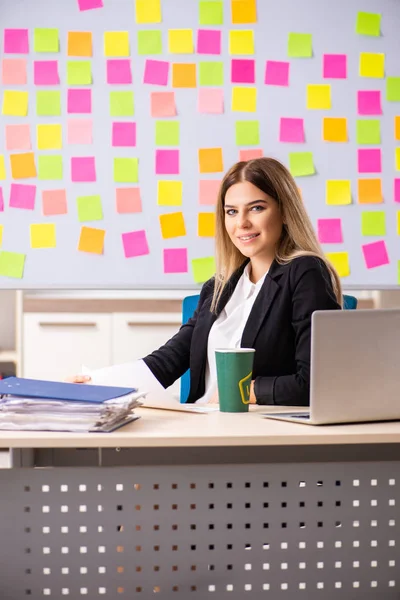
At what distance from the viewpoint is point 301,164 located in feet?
9.59

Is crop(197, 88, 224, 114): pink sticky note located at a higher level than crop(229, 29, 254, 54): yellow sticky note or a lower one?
lower

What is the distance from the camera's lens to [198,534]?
1262mm

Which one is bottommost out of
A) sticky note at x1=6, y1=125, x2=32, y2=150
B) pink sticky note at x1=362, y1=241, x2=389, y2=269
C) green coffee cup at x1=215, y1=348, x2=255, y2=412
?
green coffee cup at x1=215, y1=348, x2=255, y2=412

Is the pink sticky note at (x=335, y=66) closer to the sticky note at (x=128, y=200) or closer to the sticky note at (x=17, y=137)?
the sticky note at (x=128, y=200)

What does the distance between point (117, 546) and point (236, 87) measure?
2.08 m

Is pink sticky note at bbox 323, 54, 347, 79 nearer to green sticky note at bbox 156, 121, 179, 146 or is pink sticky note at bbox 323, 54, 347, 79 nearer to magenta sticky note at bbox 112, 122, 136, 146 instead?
green sticky note at bbox 156, 121, 179, 146

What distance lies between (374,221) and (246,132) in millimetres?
612

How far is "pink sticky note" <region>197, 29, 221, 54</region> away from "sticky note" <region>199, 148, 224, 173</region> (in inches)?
14.8

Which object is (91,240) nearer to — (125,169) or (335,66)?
(125,169)

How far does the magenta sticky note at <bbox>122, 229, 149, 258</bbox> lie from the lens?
2.91 m

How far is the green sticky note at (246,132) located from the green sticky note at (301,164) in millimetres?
160

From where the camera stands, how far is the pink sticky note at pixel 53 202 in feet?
9.45

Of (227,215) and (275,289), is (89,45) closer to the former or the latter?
(227,215)

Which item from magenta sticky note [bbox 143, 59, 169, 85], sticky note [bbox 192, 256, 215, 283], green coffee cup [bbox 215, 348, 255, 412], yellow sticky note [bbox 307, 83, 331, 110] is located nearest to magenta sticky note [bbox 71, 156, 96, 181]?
magenta sticky note [bbox 143, 59, 169, 85]
